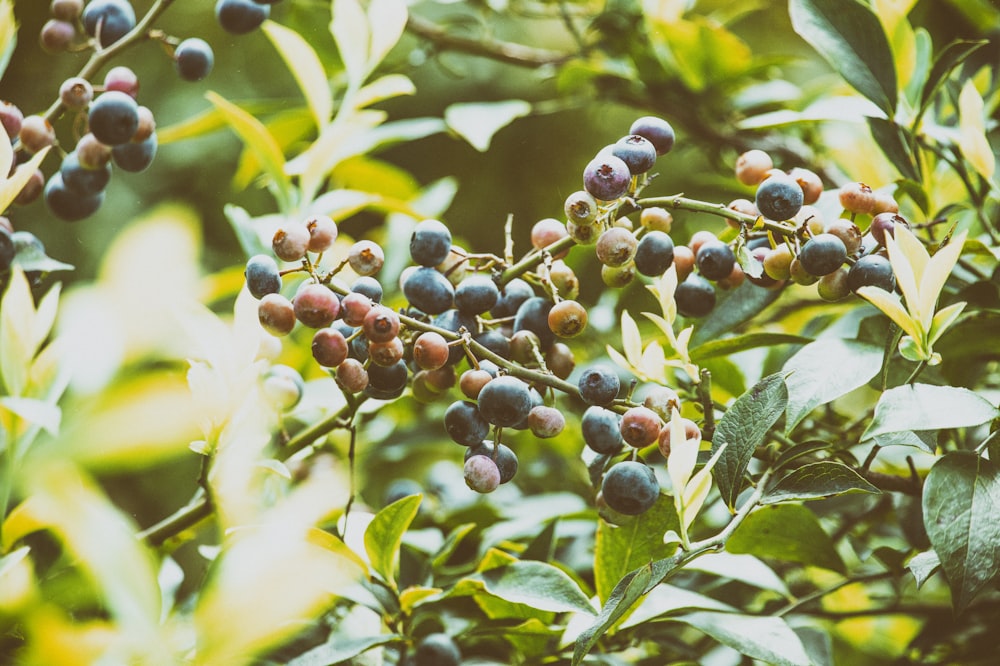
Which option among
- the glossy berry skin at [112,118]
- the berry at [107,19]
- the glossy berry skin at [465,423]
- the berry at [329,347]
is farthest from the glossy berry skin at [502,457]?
the berry at [107,19]

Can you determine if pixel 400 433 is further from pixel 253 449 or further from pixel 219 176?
pixel 219 176

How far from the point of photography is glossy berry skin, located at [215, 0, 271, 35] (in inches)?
30.3

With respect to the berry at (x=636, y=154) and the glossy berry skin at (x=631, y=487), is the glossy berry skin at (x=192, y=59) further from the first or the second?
the glossy berry skin at (x=631, y=487)

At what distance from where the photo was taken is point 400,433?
1.01 m

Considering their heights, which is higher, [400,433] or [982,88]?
[982,88]

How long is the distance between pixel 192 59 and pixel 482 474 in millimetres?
494

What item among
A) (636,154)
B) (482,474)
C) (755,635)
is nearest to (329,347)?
(482,474)

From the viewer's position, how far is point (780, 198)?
1.75 ft

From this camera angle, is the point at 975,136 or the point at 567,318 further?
the point at 975,136

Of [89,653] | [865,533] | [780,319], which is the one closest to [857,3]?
[780,319]

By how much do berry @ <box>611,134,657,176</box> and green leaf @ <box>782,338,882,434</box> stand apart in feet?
0.55

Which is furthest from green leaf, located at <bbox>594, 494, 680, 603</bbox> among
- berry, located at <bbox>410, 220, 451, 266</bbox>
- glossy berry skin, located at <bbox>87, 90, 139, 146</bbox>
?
glossy berry skin, located at <bbox>87, 90, 139, 146</bbox>

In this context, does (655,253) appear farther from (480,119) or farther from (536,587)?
(480,119)

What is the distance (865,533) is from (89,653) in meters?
0.83
